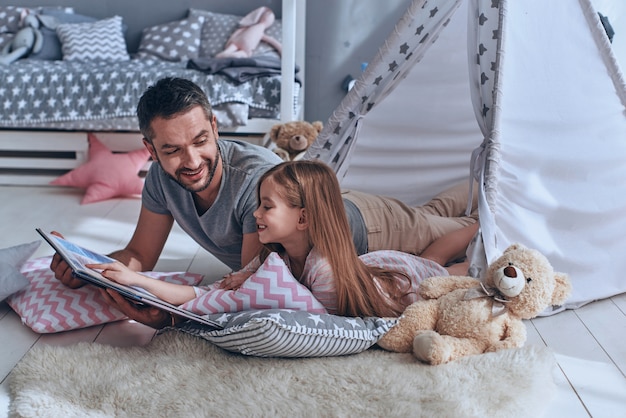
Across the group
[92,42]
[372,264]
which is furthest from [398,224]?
[92,42]

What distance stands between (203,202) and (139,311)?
14.4 inches

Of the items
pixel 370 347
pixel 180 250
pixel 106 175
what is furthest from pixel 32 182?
pixel 370 347

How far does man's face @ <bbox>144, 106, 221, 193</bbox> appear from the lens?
176 centimetres

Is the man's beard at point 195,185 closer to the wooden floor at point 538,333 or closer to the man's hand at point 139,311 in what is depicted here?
the man's hand at point 139,311

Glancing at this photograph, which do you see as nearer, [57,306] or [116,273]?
[116,273]

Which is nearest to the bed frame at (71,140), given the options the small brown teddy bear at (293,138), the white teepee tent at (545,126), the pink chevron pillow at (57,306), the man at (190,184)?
the small brown teddy bear at (293,138)

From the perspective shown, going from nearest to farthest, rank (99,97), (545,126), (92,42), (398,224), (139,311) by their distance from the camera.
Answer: (139,311) < (545,126) < (398,224) < (99,97) < (92,42)

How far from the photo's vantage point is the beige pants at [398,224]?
7.04ft

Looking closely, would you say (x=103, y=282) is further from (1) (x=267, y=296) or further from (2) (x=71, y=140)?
(2) (x=71, y=140)

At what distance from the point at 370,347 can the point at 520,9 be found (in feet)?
3.41

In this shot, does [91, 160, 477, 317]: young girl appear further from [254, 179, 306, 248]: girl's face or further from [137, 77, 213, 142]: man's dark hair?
[137, 77, 213, 142]: man's dark hair

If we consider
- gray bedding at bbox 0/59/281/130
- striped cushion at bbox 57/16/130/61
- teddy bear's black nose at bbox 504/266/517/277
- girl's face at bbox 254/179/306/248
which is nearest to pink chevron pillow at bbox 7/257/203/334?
girl's face at bbox 254/179/306/248

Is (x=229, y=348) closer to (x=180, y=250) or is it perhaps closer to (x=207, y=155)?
(x=207, y=155)

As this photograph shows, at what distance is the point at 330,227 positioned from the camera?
1.75 meters
